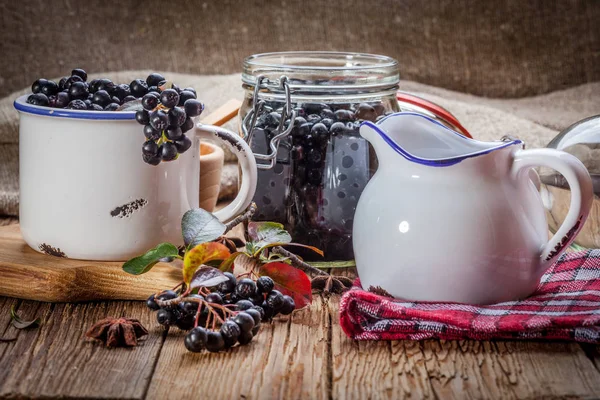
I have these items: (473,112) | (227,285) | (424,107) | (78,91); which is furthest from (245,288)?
(473,112)

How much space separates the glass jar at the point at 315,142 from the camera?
1033 mm

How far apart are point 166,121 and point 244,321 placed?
250 millimetres

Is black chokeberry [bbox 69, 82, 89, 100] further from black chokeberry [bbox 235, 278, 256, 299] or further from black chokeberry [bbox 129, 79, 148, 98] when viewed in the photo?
black chokeberry [bbox 235, 278, 256, 299]

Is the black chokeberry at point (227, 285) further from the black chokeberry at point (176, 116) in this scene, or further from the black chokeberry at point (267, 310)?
the black chokeberry at point (176, 116)

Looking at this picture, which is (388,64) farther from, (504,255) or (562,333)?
(562,333)

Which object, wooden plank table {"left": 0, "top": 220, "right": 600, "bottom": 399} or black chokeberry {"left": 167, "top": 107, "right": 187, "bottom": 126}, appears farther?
black chokeberry {"left": 167, "top": 107, "right": 187, "bottom": 126}

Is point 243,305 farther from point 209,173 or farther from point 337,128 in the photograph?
point 209,173

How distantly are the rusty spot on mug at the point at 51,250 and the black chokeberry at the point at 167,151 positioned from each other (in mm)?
183

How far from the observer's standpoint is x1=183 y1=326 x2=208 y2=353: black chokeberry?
79 centimetres

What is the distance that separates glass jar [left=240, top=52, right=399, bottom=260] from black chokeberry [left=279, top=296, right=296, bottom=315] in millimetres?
184

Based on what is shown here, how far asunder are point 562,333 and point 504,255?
0.10m

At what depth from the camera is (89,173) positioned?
94 cm

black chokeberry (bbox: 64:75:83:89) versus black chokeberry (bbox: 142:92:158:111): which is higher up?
black chokeberry (bbox: 142:92:158:111)

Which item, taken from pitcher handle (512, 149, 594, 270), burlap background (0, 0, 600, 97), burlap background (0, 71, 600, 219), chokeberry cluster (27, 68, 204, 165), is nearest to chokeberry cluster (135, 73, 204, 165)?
chokeberry cluster (27, 68, 204, 165)
